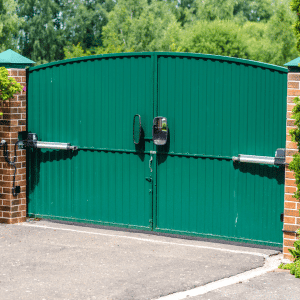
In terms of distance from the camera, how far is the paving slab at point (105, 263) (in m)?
6.00

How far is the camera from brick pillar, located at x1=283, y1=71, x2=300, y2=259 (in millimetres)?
7004

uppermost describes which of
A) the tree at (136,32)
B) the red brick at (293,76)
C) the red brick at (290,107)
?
the tree at (136,32)

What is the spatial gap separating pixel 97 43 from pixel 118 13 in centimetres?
1072

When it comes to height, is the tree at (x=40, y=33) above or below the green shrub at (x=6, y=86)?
above

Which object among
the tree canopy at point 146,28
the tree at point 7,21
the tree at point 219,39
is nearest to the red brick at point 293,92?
the tree canopy at point 146,28

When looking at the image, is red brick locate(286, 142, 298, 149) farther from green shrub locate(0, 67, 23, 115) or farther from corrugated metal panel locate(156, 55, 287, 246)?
green shrub locate(0, 67, 23, 115)

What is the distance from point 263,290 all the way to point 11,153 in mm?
4901

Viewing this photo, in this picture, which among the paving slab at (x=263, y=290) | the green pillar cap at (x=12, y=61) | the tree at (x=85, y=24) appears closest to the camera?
the paving slab at (x=263, y=290)

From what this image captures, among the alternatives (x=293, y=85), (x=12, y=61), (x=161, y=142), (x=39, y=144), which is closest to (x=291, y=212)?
(x=293, y=85)

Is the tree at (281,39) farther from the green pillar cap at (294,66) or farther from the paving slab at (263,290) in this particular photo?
the paving slab at (263,290)

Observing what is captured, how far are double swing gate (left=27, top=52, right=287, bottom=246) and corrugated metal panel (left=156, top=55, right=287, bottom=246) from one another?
1 cm

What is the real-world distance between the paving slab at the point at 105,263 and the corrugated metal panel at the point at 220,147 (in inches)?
13.5

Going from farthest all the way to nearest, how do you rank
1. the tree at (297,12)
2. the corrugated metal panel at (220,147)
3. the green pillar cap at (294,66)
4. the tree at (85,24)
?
the tree at (85,24) → the corrugated metal panel at (220,147) → the green pillar cap at (294,66) → the tree at (297,12)

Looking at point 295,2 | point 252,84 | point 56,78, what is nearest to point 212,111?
point 252,84
